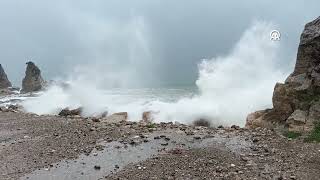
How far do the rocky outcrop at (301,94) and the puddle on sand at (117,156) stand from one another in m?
2.67

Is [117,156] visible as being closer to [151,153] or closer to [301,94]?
[151,153]

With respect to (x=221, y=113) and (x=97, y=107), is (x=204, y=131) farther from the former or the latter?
(x=97, y=107)

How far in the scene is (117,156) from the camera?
14.5 meters

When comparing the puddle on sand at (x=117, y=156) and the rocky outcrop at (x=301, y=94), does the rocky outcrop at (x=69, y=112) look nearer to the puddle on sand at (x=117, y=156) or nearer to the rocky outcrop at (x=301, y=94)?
the rocky outcrop at (x=301, y=94)

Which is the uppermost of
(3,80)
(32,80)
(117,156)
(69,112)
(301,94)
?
(3,80)

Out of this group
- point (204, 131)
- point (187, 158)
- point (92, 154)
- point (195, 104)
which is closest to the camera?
point (187, 158)

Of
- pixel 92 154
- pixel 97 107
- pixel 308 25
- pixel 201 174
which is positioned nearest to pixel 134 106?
pixel 97 107

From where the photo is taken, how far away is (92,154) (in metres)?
14.7

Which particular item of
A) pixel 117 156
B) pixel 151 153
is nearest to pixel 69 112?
pixel 117 156

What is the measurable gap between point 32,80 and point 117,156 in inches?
2549

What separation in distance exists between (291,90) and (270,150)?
504 cm

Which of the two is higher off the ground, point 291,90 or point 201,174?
point 291,90

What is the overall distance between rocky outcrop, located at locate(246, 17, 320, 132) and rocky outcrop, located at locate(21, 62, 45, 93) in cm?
5727

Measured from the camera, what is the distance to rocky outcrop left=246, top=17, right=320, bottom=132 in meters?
17.4
